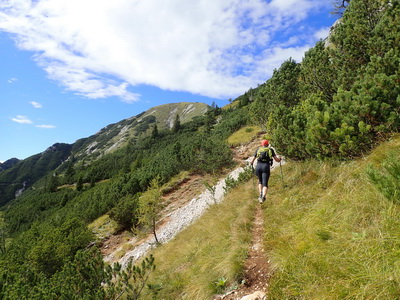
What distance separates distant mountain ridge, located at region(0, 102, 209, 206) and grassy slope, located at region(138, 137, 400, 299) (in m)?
123

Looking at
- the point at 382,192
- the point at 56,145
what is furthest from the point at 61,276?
the point at 56,145

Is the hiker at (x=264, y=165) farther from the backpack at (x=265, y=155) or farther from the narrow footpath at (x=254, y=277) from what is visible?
the narrow footpath at (x=254, y=277)

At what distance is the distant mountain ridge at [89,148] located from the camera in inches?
5074

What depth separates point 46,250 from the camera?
17234 mm

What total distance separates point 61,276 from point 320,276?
800cm

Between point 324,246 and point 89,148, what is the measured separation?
170062 millimetres

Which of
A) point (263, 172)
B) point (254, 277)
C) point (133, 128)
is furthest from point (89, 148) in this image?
point (254, 277)

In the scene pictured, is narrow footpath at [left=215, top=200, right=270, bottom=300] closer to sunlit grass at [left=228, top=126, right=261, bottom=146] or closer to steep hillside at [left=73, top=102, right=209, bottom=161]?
sunlit grass at [left=228, top=126, right=261, bottom=146]

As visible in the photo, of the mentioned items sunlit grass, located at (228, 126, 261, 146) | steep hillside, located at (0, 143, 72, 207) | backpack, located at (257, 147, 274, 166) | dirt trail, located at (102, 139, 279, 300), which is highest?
steep hillside, located at (0, 143, 72, 207)

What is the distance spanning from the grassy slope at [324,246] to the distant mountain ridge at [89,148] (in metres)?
123

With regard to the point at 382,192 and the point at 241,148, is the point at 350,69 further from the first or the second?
the point at 241,148

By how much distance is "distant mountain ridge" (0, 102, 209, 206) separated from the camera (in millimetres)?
128875

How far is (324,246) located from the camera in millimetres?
3643

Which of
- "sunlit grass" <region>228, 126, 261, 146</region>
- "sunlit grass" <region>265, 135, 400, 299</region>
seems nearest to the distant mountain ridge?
"sunlit grass" <region>228, 126, 261, 146</region>
